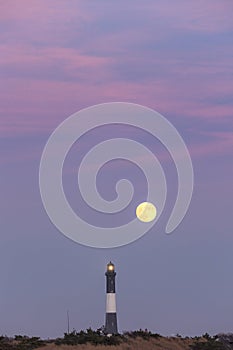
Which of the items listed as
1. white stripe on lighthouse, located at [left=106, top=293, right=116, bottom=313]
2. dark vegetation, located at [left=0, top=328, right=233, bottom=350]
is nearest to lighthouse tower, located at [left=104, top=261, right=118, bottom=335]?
white stripe on lighthouse, located at [left=106, top=293, right=116, bottom=313]

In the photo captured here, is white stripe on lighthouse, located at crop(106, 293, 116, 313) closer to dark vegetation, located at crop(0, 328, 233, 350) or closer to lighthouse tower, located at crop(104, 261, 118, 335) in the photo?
lighthouse tower, located at crop(104, 261, 118, 335)

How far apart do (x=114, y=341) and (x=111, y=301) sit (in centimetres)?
2641

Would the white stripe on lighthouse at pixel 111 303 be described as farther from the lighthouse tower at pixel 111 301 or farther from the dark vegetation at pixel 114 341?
the dark vegetation at pixel 114 341

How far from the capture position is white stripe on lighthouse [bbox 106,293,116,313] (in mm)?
74125

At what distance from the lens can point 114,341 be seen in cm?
4900

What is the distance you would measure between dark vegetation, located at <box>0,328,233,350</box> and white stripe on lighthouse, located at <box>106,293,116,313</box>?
15.6 metres

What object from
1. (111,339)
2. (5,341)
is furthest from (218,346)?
(5,341)

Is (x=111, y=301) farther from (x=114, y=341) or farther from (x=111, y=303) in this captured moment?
(x=114, y=341)

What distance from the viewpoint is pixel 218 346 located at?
55.4 meters

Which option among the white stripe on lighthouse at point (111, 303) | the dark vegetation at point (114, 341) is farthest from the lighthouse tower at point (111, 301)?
the dark vegetation at point (114, 341)

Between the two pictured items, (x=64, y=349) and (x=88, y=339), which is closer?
(x=64, y=349)

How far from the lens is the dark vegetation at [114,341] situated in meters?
48.0

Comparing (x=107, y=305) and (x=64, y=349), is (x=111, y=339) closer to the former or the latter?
(x=64, y=349)

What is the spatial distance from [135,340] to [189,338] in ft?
26.1
